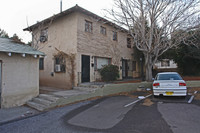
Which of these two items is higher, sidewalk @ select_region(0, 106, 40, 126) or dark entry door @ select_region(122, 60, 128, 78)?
dark entry door @ select_region(122, 60, 128, 78)

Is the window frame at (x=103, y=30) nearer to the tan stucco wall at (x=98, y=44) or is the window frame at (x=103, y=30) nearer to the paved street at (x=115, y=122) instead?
the tan stucco wall at (x=98, y=44)

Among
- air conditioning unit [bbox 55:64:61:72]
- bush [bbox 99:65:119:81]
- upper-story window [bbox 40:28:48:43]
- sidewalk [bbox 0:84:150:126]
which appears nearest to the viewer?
sidewalk [bbox 0:84:150:126]

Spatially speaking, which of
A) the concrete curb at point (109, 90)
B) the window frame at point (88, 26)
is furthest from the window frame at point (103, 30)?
the concrete curb at point (109, 90)

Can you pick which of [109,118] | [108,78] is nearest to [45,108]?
[109,118]

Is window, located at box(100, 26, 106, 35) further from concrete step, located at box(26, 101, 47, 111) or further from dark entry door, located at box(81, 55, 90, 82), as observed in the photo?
concrete step, located at box(26, 101, 47, 111)

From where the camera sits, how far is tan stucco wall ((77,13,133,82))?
9.89m

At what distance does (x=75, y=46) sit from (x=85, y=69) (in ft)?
6.50

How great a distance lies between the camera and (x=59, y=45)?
35.8 feet

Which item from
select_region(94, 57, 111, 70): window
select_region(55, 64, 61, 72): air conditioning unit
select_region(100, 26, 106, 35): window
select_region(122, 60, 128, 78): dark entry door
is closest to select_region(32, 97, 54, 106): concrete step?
select_region(55, 64, 61, 72): air conditioning unit

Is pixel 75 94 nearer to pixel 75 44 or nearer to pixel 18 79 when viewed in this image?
pixel 18 79

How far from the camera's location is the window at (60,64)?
10.2m

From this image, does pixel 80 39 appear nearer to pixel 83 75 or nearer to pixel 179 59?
pixel 83 75

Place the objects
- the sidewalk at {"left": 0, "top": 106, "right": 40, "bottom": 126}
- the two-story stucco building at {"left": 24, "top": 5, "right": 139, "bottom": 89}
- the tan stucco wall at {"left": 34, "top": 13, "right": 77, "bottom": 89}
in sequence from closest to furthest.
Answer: the sidewalk at {"left": 0, "top": 106, "right": 40, "bottom": 126}, the two-story stucco building at {"left": 24, "top": 5, "right": 139, "bottom": 89}, the tan stucco wall at {"left": 34, "top": 13, "right": 77, "bottom": 89}

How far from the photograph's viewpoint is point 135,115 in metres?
4.56
